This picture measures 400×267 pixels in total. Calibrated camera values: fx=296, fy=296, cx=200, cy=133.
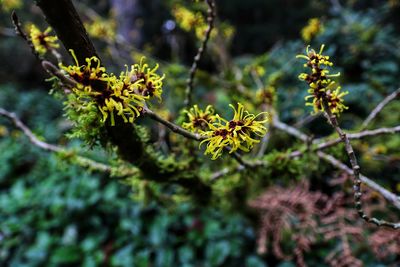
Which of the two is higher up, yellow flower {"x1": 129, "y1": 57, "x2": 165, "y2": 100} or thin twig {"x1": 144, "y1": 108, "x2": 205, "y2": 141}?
yellow flower {"x1": 129, "y1": 57, "x2": 165, "y2": 100}

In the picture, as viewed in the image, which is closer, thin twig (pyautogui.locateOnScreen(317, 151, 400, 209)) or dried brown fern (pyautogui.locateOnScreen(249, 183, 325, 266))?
thin twig (pyautogui.locateOnScreen(317, 151, 400, 209))

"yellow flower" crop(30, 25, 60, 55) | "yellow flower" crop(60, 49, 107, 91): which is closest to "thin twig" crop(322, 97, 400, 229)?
"yellow flower" crop(60, 49, 107, 91)

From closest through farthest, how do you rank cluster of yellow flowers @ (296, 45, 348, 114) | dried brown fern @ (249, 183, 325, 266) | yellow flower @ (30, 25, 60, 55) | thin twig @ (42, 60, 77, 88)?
thin twig @ (42, 60, 77, 88) < cluster of yellow flowers @ (296, 45, 348, 114) < yellow flower @ (30, 25, 60, 55) < dried brown fern @ (249, 183, 325, 266)

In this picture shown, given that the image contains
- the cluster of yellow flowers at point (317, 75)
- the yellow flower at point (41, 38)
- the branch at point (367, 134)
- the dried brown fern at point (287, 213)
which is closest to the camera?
the cluster of yellow flowers at point (317, 75)

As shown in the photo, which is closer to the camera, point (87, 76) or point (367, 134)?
point (87, 76)

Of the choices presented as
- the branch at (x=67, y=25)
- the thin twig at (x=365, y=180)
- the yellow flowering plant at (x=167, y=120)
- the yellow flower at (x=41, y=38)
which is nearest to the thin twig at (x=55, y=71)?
the yellow flowering plant at (x=167, y=120)

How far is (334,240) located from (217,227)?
0.88 meters

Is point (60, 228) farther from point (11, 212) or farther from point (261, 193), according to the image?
point (261, 193)

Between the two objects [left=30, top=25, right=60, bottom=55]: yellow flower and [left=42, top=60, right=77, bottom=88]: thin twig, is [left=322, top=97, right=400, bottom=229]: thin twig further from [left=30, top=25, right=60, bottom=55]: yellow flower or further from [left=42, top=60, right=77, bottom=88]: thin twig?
[left=30, top=25, right=60, bottom=55]: yellow flower

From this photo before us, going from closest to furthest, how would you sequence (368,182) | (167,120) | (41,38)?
1. (167,120)
2. (41,38)
3. (368,182)

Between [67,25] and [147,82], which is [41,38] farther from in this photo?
[147,82]

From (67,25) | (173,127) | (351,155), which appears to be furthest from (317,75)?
(67,25)

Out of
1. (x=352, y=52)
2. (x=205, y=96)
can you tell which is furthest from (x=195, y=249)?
(x=205, y=96)

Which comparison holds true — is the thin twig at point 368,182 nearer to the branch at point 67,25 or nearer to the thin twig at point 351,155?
the thin twig at point 351,155
